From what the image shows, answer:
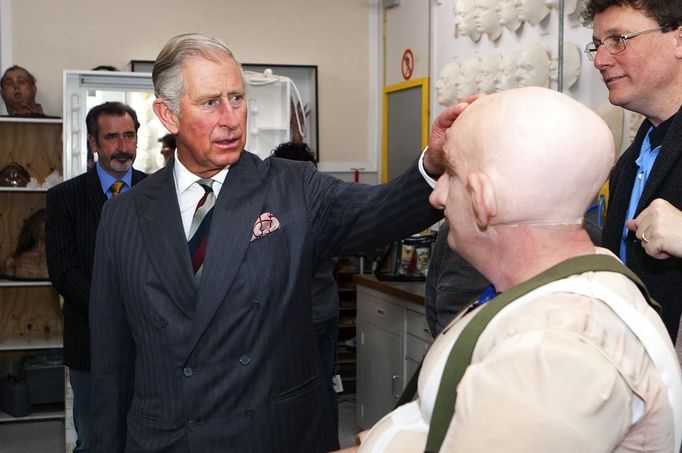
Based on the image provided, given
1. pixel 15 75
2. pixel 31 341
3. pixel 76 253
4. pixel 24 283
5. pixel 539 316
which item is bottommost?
pixel 31 341

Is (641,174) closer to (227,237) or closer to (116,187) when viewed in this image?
(227,237)

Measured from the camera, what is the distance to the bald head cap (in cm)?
109

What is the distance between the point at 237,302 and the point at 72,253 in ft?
6.93

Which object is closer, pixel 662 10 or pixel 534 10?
pixel 662 10

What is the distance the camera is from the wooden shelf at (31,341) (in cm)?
604

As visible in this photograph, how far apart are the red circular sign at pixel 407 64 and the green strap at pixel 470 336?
574 centimetres

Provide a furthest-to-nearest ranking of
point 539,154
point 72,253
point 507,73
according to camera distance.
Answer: point 507,73
point 72,253
point 539,154

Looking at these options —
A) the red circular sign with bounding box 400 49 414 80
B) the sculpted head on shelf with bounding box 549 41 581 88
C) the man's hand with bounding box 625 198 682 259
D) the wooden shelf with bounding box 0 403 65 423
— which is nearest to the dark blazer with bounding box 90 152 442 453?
the man's hand with bounding box 625 198 682 259

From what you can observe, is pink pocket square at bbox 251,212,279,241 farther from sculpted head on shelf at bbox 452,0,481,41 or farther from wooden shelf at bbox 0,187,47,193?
wooden shelf at bbox 0,187,47,193

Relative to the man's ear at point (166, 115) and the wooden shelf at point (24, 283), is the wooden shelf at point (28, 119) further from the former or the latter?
the man's ear at point (166, 115)

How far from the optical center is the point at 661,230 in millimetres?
1640

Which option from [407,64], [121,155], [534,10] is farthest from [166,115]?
[407,64]

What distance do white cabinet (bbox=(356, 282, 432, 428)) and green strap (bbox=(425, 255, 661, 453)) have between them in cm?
320

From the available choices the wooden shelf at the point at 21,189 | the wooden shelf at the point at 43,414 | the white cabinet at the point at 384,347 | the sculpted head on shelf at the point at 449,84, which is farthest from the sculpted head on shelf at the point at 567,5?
the wooden shelf at the point at 43,414
